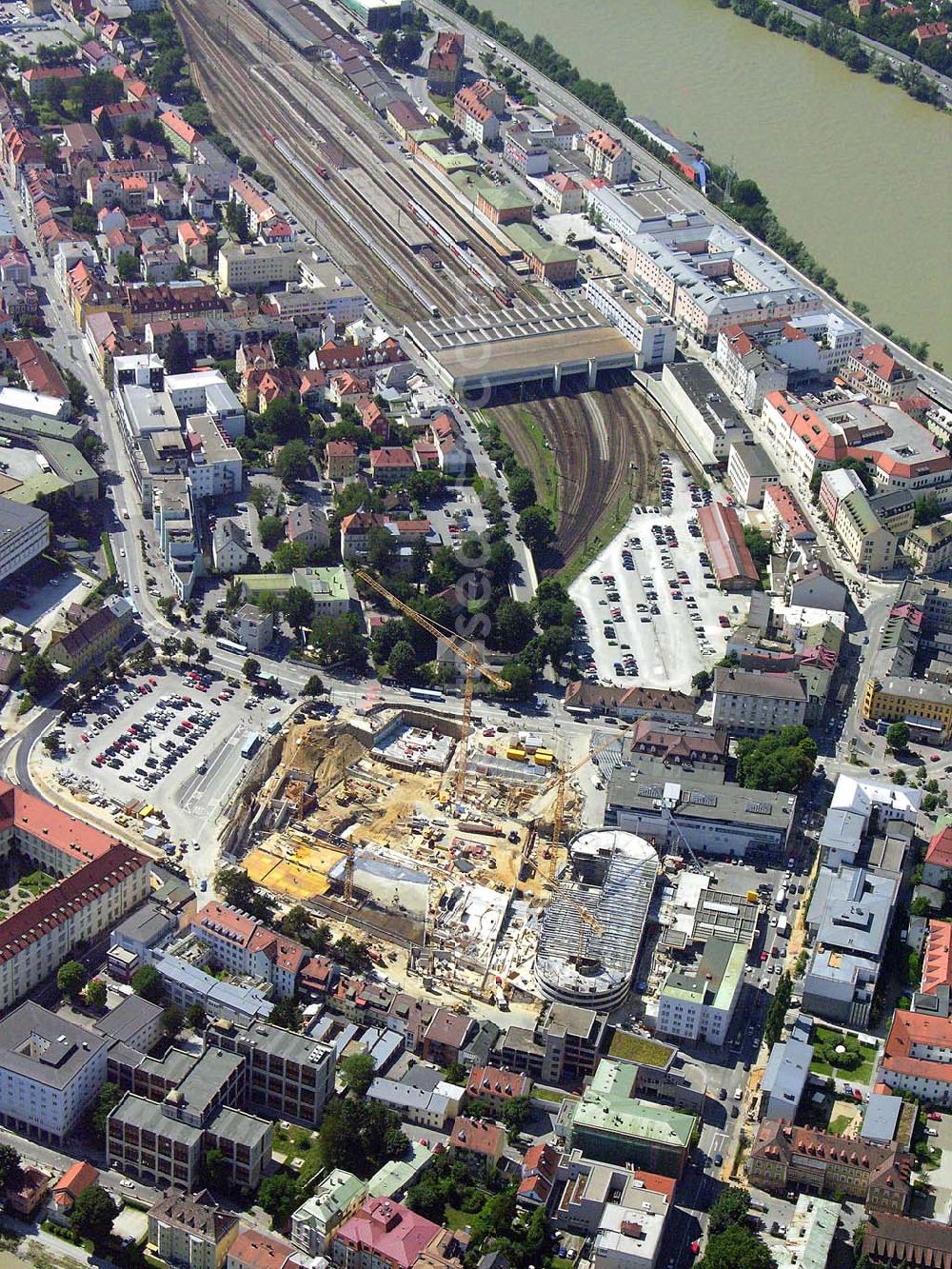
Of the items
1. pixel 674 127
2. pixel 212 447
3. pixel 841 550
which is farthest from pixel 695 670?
pixel 674 127

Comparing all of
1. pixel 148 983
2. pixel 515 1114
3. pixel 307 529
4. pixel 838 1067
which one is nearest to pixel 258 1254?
pixel 515 1114

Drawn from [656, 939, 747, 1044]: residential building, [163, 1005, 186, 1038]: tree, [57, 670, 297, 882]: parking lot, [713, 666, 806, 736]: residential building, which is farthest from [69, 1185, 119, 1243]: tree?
[713, 666, 806, 736]: residential building

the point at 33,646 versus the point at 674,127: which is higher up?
the point at 674,127

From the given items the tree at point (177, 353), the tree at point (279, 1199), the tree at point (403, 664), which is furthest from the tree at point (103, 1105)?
the tree at point (177, 353)

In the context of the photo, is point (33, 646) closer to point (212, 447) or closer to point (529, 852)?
point (212, 447)

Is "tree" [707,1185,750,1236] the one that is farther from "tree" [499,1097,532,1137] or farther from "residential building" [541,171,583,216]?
"residential building" [541,171,583,216]

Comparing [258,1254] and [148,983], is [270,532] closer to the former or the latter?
[148,983]
